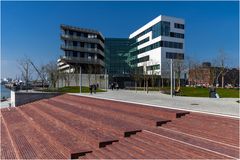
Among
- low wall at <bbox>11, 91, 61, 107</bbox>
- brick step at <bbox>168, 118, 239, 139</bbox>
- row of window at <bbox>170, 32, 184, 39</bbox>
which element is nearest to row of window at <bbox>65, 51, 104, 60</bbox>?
row of window at <bbox>170, 32, 184, 39</bbox>

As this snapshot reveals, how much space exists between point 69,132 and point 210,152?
593 centimetres

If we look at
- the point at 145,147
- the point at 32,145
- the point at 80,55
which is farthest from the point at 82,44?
the point at 145,147

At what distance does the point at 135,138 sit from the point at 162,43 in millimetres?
59483

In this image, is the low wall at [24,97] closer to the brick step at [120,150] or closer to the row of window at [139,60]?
the brick step at [120,150]

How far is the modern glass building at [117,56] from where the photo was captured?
7888cm

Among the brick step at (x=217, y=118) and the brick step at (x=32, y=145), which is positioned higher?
the brick step at (x=217, y=118)

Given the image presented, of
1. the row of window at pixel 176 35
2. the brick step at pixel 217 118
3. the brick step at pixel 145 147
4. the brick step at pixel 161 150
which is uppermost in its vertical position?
the row of window at pixel 176 35

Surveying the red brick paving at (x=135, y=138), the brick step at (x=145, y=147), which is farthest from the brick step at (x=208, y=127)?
the brick step at (x=145, y=147)

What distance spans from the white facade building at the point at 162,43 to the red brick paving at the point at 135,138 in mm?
51929

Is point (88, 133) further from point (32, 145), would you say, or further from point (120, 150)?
point (32, 145)

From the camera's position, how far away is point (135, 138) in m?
8.27

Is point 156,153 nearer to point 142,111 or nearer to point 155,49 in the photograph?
point 142,111

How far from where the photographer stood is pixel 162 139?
7.65 metres

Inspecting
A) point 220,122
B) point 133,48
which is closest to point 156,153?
point 220,122
